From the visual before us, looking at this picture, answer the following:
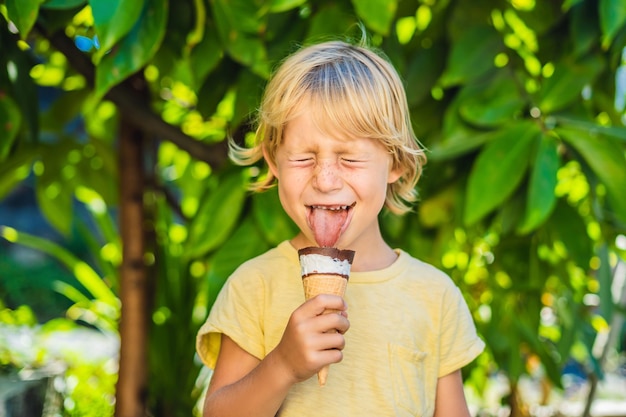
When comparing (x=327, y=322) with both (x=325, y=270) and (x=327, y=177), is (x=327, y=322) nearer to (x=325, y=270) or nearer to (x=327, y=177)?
(x=325, y=270)

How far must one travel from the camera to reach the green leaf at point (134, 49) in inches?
65.6

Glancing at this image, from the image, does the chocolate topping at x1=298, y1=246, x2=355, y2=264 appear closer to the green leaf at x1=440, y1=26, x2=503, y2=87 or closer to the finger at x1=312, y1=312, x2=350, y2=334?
the finger at x1=312, y1=312, x2=350, y2=334

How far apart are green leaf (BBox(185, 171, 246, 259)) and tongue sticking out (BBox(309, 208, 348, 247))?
0.61 m

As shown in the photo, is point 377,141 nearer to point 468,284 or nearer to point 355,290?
point 355,290

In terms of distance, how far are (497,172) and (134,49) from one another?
0.76 metres

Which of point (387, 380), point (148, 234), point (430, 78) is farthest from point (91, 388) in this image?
point (387, 380)

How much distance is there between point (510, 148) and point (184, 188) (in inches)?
51.5

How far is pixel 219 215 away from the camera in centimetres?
202

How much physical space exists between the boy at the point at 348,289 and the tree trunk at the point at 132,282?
0.98 meters

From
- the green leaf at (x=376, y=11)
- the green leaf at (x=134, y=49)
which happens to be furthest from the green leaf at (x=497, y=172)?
the green leaf at (x=134, y=49)

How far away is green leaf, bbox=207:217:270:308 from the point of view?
196 centimetres

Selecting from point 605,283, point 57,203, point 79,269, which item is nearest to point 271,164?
point 605,283

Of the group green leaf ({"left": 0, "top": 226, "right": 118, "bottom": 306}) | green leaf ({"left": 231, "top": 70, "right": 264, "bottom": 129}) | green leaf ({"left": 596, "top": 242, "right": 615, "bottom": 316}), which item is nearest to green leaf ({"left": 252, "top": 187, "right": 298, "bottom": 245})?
green leaf ({"left": 231, "top": 70, "right": 264, "bottom": 129})

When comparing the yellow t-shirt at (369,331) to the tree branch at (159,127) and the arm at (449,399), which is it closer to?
the arm at (449,399)
